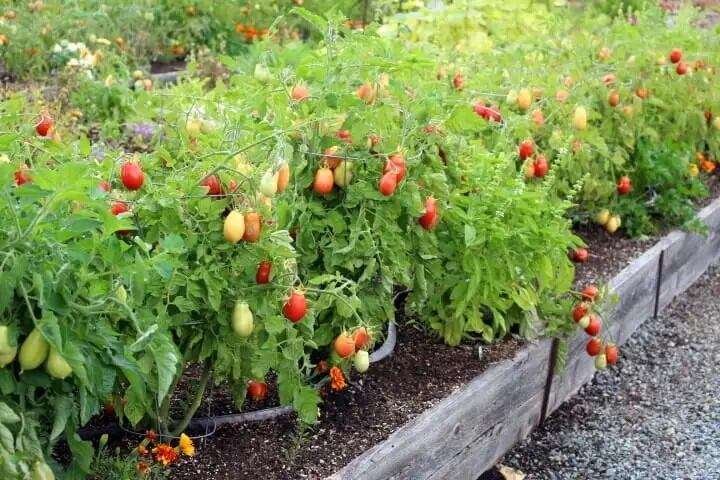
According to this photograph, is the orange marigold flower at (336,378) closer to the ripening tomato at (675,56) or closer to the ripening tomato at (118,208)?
the ripening tomato at (118,208)

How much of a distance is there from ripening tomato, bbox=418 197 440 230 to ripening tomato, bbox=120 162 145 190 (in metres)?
0.95

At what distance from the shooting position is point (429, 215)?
300cm

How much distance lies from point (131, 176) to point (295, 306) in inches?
19.6

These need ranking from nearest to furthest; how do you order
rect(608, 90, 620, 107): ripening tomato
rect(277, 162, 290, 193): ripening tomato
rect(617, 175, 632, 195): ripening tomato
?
1. rect(277, 162, 290, 193): ripening tomato
2. rect(608, 90, 620, 107): ripening tomato
3. rect(617, 175, 632, 195): ripening tomato

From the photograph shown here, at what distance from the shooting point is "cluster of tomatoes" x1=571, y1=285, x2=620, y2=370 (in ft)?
12.2

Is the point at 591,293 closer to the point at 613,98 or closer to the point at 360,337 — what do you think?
the point at 613,98

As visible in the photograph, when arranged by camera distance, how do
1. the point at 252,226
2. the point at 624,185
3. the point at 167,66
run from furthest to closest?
the point at 167,66, the point at 624,185, the point at 252,226

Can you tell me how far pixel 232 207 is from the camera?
242 cm

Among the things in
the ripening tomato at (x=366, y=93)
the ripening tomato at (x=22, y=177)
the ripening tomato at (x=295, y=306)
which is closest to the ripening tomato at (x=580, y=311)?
the ripening tomato at (x=366, y=93)

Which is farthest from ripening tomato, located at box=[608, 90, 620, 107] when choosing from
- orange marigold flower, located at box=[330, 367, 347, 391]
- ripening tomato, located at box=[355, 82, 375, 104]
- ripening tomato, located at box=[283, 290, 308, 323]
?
ripening tomato, located at box=[283, 290, 308, 323]

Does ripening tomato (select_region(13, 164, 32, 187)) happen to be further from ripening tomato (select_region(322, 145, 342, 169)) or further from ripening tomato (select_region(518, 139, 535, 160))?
ripening tomato (select_region(518, 139, 535, 160))

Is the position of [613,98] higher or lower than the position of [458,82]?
lower

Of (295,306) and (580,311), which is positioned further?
(580,311)

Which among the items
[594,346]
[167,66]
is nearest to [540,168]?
[594,346]
